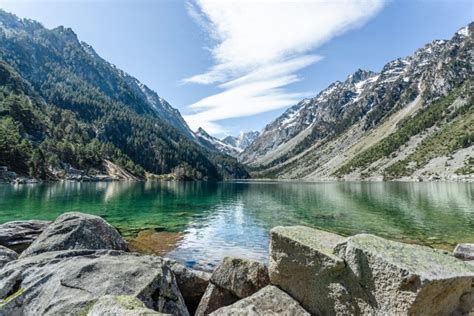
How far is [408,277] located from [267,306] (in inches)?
180

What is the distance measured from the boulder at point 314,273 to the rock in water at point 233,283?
4.60 ft

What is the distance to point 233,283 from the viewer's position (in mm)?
13344

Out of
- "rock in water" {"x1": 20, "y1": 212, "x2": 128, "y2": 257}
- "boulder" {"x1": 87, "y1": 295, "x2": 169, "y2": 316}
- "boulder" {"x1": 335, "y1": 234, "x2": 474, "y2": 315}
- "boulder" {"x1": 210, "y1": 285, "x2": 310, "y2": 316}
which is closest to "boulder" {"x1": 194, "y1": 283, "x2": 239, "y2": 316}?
"boulder" {"x1": 210, "y1": 285, "x2": 310, "y2": 316}

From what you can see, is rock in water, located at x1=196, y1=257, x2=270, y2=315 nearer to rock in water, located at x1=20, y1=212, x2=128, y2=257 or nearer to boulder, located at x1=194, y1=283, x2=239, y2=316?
boulder, located at x1=194, y1=283, x2=239, y2=316

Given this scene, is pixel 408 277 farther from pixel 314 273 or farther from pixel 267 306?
Answer: pixel 267 306

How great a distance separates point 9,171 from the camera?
13700 centimetres

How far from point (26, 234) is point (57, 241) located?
916 centimetres

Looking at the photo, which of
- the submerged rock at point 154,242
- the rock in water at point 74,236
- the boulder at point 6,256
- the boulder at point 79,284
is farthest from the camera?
the submerged rock at point 154,242

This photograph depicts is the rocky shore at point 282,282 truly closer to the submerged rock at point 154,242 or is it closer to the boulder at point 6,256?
the boulder at point 6,256

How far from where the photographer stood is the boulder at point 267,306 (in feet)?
32.9

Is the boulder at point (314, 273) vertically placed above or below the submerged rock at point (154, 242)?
above

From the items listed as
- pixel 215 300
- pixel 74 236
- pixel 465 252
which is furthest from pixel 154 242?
Answer: pixel 465 252

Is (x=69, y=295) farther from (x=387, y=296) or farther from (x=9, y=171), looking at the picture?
(x=9, y=171)

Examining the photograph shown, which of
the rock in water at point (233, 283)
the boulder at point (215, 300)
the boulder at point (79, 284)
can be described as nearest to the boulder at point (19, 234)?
the boulder at point (79, 284)
